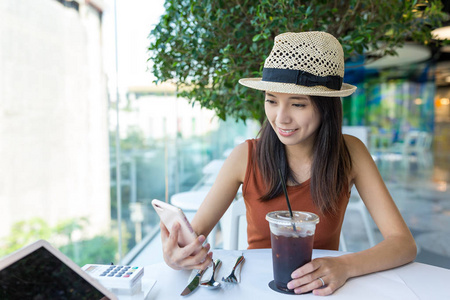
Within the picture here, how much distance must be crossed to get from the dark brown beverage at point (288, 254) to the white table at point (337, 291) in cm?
4

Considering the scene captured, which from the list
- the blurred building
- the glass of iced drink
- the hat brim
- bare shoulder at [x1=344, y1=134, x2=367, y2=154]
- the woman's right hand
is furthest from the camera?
the blurred building

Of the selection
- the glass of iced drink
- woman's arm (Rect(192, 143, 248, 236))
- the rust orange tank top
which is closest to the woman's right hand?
the glass of iced drink

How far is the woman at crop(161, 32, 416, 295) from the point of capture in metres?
1.22

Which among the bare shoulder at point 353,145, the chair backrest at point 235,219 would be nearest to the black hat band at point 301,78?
the bare shoulder at point 353,145

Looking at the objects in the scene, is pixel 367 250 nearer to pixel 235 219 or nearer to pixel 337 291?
pixel 337 291

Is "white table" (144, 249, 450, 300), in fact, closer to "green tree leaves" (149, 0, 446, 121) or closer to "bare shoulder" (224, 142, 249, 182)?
"bare shoulder" (224, 142, 249, 182)

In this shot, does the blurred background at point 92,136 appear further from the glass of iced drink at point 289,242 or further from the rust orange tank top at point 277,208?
the glass of iced drink at point 289,242

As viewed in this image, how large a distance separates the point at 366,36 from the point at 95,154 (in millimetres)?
1739

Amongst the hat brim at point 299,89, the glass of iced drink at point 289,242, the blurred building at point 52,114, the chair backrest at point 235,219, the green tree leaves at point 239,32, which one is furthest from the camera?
the chair backrest at point 235,219

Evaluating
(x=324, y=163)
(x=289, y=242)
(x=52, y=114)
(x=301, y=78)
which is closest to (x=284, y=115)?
(x=301, y=78)

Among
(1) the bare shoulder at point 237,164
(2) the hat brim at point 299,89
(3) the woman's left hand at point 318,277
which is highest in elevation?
(2) the hat brim at point 299,89

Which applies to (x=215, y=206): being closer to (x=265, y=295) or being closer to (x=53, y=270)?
(x=265, y=295)

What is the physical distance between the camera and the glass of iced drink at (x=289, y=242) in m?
0.85

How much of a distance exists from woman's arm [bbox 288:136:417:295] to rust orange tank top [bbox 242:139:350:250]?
0.37 feet
